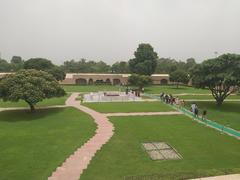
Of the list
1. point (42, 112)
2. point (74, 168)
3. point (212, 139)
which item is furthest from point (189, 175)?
point (42, 112)

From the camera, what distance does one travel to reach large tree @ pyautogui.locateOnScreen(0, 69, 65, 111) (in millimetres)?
25289

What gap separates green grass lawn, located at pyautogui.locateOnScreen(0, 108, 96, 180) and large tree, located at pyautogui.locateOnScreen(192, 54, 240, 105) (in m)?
16.9

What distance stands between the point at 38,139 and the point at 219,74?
24.0 m

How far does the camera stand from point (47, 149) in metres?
15.4

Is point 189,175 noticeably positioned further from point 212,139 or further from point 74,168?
point 212,139

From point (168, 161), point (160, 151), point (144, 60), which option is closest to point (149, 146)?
point (160, 151)

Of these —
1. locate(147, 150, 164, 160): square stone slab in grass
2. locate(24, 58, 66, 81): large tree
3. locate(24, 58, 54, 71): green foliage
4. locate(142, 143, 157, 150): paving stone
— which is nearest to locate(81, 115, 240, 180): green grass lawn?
locate(147, 150, 164, 160): square stone slab in grass

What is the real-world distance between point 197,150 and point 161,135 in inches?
149

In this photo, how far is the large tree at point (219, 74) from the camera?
31.7 meters

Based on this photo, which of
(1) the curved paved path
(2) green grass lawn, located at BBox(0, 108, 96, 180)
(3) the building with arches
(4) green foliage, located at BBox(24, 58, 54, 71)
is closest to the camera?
(1) the curved paved path

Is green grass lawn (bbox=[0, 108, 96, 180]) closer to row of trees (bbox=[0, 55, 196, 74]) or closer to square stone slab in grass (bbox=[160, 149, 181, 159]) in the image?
square stone slab in grass (bbox=[160, 149, 181, 159])

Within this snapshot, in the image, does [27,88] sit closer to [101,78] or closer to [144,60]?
[144,60]

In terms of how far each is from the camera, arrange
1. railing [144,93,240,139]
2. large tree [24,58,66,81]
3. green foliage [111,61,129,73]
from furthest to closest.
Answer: green foliage [111,61,129,73] → large tree [24,58,66,81] → railing [144,93,240,139]

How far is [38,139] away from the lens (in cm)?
1755
